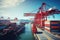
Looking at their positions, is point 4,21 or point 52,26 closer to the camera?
point 52,26

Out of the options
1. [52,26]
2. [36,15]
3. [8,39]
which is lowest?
[8,39]

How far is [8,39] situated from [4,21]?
7.82 m

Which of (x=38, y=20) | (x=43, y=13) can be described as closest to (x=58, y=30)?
(x=43, y=13)

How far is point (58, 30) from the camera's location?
16.8 m

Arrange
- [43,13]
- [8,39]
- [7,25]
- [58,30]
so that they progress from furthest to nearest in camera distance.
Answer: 1. [7,25]
2. [43,13]
3. [58,30]
4. [8,39]

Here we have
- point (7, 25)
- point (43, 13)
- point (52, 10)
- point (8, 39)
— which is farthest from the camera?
point (7, 25)

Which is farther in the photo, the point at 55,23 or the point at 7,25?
the point at 7,25

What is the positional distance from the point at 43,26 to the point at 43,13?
3.40 metres

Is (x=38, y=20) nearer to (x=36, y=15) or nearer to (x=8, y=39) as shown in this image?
(x=36, y=15)

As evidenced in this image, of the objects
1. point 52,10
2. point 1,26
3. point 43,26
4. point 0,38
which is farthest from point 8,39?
point 43,26

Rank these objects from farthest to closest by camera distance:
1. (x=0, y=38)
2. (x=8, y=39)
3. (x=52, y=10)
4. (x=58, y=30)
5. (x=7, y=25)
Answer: (x=7, y=25)
(x=58, y=30)
(x=52, y=10)
(x=8, y=39)
(x=0, y=38)

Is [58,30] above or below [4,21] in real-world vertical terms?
below

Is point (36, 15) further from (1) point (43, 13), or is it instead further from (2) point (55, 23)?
(2) point (55, 23)

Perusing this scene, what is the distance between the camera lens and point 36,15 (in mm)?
20688
